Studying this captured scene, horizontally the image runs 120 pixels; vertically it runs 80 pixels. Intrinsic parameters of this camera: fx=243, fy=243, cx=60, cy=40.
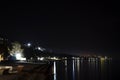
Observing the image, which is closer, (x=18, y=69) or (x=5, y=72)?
(x=5, y=72)

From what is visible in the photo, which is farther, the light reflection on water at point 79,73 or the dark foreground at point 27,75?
the light reflection on water at point 79,73

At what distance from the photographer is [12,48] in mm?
86875

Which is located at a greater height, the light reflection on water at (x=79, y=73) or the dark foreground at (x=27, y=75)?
the dark foreground at (x=27, y=75)

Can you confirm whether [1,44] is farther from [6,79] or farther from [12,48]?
[6,79]

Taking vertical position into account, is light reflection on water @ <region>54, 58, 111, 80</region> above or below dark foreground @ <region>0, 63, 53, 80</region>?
below

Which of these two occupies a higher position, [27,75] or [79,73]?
[27,75]

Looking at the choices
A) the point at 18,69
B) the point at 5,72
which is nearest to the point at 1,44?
the point at 18,69

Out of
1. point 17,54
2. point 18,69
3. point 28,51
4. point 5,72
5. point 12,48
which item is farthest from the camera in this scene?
point 28,51

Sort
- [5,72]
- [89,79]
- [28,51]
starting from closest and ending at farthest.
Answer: [5,72] → [89,79] → [28,51]

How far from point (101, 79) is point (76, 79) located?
10318 mm

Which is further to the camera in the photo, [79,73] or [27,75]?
[79,73]

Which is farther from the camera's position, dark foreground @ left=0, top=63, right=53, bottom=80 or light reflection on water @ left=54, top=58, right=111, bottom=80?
light reflection on water @ left=54, top=58, right=111, bottom=80

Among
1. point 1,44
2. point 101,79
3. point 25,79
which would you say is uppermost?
point 1,44

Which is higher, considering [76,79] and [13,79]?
[13,79]
